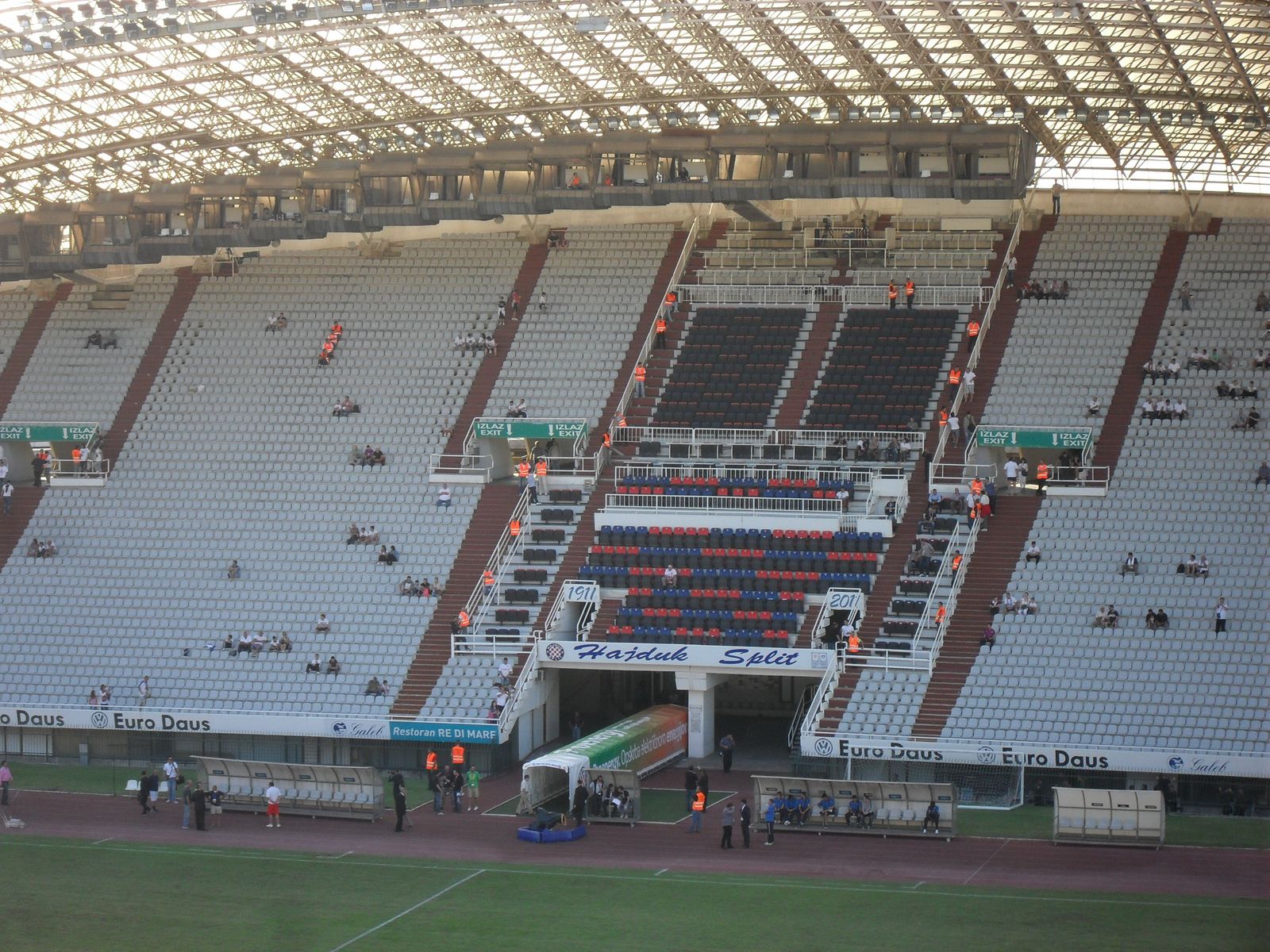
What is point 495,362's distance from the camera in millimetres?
54125

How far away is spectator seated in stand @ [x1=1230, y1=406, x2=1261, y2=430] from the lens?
1842 inches

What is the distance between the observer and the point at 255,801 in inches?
1535

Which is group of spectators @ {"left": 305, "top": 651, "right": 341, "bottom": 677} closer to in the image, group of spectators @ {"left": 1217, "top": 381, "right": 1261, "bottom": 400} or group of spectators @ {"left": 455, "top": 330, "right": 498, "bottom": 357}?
group of spectators @ {"left": 455, "top": 330, "right": 498, "bottom": 357}

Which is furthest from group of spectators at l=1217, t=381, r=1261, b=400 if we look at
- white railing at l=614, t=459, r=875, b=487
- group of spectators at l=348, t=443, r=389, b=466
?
group of spectators at l=348, t=443, r=389, b=466

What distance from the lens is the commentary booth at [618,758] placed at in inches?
1489

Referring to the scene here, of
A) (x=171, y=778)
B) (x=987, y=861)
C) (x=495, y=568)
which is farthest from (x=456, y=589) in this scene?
(x=987, y=861)

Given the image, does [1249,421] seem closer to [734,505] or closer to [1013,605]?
[1013,605]

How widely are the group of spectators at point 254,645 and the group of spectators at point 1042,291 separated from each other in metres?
22.2

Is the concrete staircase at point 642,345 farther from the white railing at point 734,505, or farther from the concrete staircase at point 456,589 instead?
the concrete staircase at point 456,589

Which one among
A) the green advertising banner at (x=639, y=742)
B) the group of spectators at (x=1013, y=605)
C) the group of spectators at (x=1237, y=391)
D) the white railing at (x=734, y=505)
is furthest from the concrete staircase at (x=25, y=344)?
the group of spectators at (x=1237, y=391)

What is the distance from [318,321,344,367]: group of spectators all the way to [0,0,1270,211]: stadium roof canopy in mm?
5575

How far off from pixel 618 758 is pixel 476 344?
1842 centimetres

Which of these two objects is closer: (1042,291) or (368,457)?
(368,457)

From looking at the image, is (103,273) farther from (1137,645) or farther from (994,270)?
(1137,645)
